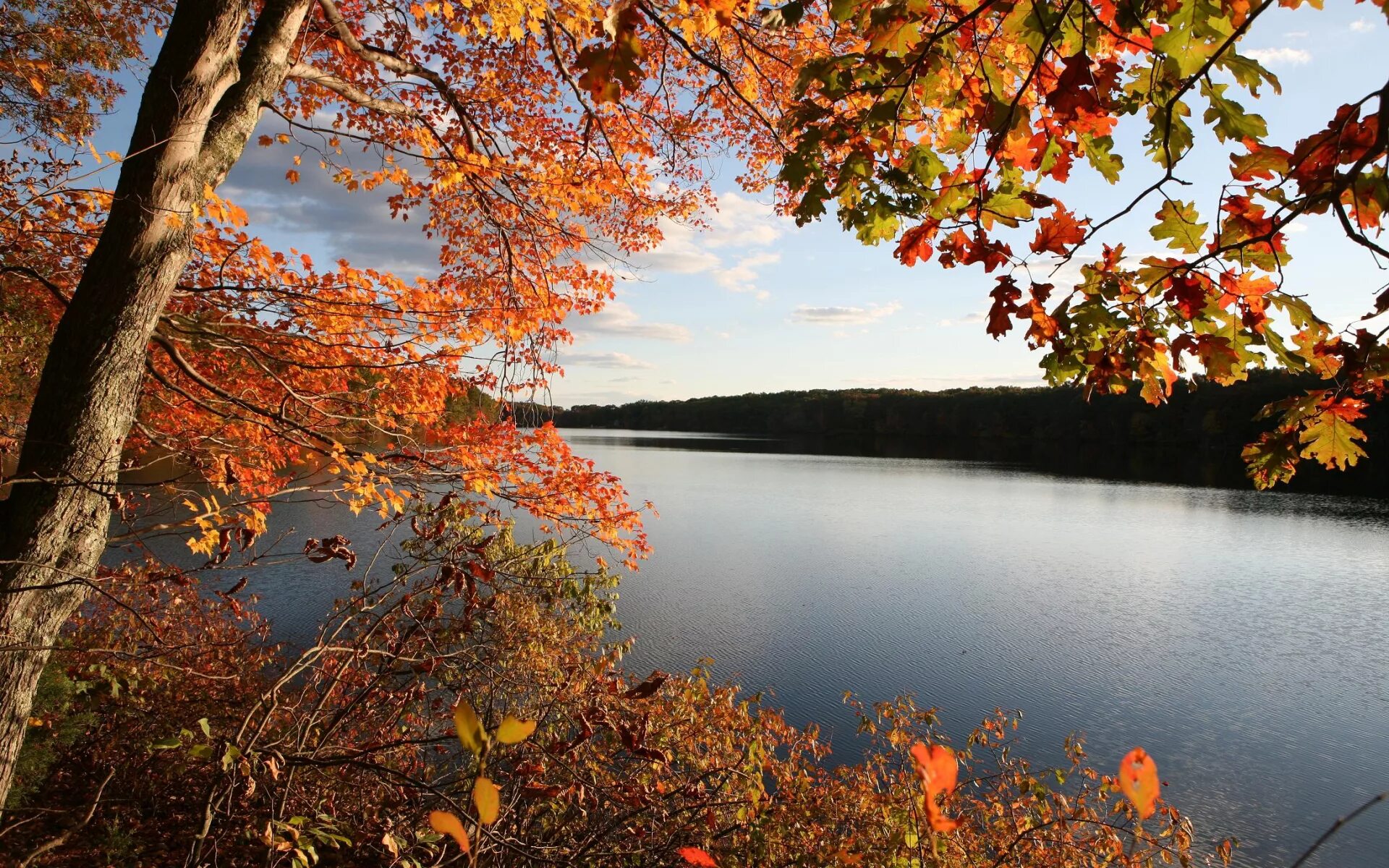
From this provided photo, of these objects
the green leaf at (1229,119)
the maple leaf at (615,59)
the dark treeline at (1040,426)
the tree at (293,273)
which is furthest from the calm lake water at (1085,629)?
the dark treeline at (1040,426)

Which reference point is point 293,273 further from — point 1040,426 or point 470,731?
point 1040,426

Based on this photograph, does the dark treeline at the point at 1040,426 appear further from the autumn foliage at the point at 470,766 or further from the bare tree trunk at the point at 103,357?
the bare tree trunk at the point at 103,357

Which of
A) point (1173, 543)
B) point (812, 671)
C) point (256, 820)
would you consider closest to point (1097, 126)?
point (256, 820)

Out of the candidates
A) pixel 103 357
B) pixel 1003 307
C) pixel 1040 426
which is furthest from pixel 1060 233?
pixel 1040 426

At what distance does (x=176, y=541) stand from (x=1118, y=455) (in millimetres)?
58796

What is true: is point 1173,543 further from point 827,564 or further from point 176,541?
point 176,541

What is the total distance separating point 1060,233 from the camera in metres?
1.54

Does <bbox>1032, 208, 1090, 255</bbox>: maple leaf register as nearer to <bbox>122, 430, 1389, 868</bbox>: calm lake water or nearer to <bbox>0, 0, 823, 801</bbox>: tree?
<bbox>0, 0, 823, 801</bbox>: tree

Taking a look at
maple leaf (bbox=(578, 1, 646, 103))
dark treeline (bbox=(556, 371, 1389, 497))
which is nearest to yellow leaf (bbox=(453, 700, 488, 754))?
maple leaf (bbox=(578, 1, 646, 103))

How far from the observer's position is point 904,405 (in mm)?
83688

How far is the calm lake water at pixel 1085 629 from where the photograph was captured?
9.08m

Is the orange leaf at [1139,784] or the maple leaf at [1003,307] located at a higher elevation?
the maple leaf at [1003,307]

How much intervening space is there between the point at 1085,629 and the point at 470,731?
15.1 meters

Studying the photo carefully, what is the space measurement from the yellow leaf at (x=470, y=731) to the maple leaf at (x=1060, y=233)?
4.61 ft
